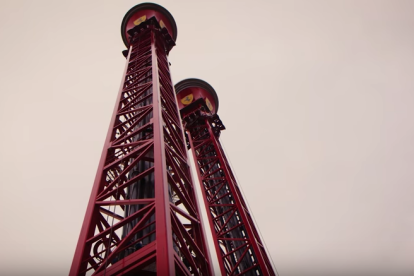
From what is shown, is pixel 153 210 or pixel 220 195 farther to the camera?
pixel 220 195

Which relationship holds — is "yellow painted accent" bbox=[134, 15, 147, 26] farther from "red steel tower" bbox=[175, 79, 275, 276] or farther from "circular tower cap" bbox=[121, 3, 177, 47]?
"red steel tower" bbox=[175, 79, 275, 276]

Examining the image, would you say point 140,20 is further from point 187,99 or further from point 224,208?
point 224,208

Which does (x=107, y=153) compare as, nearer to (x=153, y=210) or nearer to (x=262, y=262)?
(x=153, y=210)

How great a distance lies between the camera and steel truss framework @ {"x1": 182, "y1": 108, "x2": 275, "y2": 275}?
1323cm

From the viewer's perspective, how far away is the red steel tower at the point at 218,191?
1334 centimetres

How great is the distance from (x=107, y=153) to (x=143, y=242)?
2643 mm

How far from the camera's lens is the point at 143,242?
5730 mm

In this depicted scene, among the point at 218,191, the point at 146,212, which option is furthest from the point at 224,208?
the point at 146,212

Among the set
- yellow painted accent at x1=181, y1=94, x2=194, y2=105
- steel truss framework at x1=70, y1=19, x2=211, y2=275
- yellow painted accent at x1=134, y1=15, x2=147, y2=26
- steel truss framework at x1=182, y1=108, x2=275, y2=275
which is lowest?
steel truss framework at x1=70, y1=19, x2=211, y2=275

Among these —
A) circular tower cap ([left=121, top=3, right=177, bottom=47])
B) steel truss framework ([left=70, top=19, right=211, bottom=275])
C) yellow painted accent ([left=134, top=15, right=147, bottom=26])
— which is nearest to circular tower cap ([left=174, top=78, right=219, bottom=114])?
circular tower cap ([left=121, top=3, right=177, bottom=47])

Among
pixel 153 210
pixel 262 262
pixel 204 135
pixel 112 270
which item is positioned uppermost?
pixel 204 135

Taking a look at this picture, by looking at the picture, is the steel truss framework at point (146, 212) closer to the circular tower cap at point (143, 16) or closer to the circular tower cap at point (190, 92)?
the circular tower cap at point (143, 16)

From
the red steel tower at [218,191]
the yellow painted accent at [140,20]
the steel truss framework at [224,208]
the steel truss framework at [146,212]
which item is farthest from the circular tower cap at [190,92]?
the steel truss framework at [146,212]

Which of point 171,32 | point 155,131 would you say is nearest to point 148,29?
point 171,32
